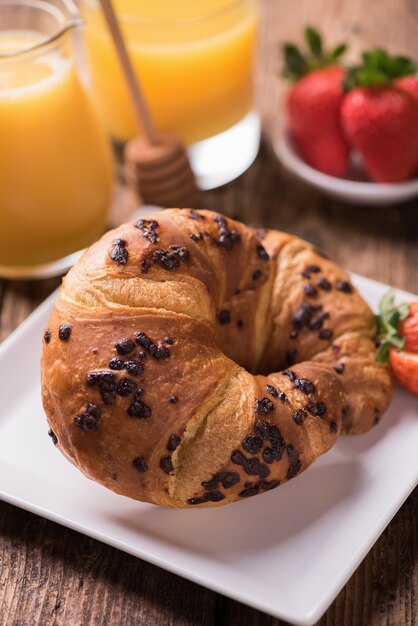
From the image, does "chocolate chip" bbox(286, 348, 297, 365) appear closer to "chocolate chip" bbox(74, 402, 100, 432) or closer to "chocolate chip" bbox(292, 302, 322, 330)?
"chocolate chip" bbox(292, 302, 322, 330)

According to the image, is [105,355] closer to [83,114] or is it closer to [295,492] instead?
[295,492]

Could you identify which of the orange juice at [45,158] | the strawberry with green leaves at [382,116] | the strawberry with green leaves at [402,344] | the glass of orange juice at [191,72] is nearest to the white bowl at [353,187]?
the strawberry with green leaves at [382,116]

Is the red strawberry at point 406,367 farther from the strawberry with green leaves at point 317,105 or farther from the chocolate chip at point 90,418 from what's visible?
the strawberry with green leaves at point 317,105

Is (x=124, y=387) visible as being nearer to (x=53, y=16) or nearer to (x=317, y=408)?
(x=317, y=408)

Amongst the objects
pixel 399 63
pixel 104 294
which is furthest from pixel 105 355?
pixel 399 63

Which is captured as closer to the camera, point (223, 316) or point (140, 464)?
point (140, 464)

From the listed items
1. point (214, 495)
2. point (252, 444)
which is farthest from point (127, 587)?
point (252, 444)
